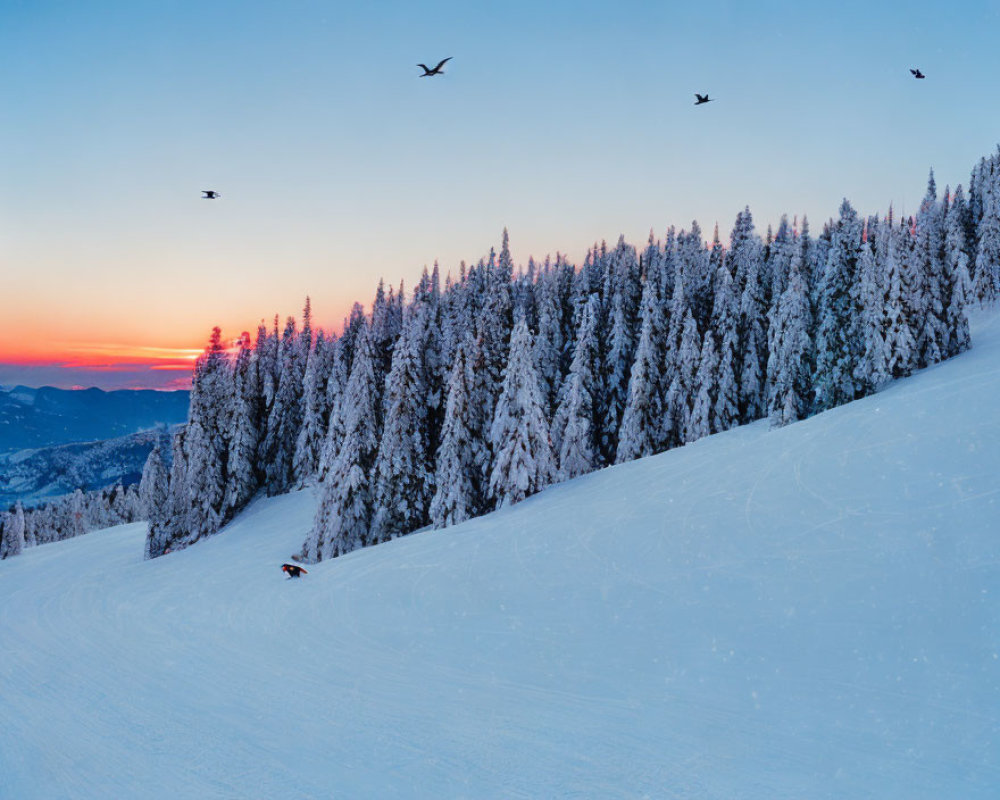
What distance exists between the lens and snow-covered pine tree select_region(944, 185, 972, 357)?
3659 cm

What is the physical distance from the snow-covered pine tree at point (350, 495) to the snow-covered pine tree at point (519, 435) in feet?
29.8

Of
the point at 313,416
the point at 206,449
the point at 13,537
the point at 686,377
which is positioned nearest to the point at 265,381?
the point at 313,416

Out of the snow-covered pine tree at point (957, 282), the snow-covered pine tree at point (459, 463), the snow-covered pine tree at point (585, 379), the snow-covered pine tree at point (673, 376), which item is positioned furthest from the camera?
the snow-covered pine tree at point (673, 376)

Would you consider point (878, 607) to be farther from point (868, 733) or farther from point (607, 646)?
point (607, 646)

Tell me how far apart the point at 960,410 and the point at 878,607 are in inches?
492

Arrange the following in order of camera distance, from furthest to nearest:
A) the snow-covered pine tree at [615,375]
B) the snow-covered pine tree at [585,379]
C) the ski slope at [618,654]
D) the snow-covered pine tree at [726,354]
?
the snow-covered pine tree at [615,375], the snow-covered pine tree at [726,354], the snow-covered pine tree at [585,379], the ski slope at [618,654]

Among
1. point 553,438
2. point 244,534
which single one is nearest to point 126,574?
point 244,534

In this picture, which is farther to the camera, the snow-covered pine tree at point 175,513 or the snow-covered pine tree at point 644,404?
the snow-covered pine tree at point 175,513

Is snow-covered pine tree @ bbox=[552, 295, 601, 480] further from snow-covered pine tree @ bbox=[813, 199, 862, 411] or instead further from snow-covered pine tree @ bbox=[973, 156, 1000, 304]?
snow-covered pine tree @ bbox=[973, 156, 1000, 304]

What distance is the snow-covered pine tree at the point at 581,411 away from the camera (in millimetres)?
37219

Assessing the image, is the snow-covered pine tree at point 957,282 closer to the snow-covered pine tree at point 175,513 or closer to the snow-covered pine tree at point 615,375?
the snow-covered pine tree at point 615,375

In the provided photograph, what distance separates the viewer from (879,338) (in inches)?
1257

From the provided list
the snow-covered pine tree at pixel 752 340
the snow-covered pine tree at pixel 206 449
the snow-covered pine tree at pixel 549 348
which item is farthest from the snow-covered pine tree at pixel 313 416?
the snow-covered pine tree at pixel 752 340

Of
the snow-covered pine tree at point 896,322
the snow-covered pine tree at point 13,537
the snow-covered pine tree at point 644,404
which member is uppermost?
the snow-covered pine tree at point 896,322
